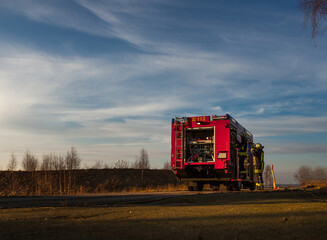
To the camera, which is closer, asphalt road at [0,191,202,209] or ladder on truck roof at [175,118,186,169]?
asphalt road at [0,191,202,209]

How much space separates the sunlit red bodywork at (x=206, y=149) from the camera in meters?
18.4

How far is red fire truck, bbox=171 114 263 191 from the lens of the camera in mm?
18438

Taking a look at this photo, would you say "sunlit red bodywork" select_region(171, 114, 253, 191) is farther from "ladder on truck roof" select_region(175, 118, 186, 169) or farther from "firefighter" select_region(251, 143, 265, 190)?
"firefighter" select_region(251, 143, 265, 190)

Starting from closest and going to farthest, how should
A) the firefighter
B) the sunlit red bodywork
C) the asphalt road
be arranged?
1. the asphalt road
2. the sunlit red bodywork
3. the firefighter

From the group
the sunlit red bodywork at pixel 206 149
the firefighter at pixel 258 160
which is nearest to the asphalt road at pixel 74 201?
the sunlit red bodywork at pixel 206 149

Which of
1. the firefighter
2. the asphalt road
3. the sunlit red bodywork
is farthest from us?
the firefighter

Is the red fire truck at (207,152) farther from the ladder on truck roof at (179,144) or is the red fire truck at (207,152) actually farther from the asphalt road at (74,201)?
the asphalt road at (74,201)

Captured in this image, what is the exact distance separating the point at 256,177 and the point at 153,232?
1955 cm

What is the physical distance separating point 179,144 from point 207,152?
1581 mm

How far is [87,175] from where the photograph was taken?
148 ft

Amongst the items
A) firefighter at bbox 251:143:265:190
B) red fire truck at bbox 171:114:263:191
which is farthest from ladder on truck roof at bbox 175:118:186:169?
firefighter at bbox 251:143:265:190

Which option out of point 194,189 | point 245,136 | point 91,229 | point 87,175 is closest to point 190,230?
point 91,229

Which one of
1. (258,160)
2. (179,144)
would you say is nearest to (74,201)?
(179,144)

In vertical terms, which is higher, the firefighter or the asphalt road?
the firefighter
